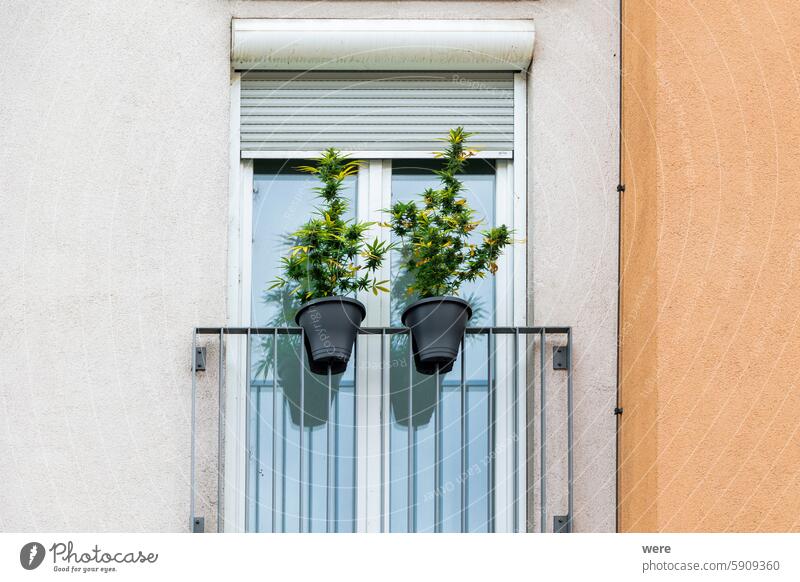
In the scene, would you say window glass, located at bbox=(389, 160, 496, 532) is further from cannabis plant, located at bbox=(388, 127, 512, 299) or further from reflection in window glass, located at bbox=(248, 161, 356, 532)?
cannabis plant, located at bbox=(388, 127, 512, 299)

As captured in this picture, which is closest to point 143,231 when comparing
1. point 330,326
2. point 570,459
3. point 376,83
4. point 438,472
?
point 330,326

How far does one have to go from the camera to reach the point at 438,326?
6848 millimetres

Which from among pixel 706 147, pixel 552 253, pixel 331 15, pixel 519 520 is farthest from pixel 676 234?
pixel 331 15

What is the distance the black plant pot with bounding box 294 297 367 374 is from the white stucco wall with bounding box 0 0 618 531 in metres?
0.63

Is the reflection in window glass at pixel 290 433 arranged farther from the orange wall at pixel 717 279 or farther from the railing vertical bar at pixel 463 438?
the orange wall at pixel 717 279

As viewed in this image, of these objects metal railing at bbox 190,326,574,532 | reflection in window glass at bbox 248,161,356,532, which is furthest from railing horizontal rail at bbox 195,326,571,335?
reflection in window glass at bbox 248,161,356,532

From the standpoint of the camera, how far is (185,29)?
7582mm

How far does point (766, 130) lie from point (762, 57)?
352mm

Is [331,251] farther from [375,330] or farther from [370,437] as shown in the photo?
[370,437]

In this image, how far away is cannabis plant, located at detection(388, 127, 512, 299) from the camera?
22.9 feet

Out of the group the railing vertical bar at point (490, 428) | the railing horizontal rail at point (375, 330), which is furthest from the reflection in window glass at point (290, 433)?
the railing vertical bar at point (490, 428)

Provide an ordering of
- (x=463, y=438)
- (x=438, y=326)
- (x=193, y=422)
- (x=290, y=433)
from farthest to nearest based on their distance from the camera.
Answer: (x=290, y=433) < (x=463, y=438) < (x=193, y=422) < (x=438, y=326)

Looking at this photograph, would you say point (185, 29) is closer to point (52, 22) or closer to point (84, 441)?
point (52, 22)
